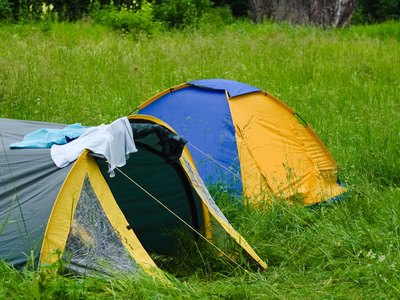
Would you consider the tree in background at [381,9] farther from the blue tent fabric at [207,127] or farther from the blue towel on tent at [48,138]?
the blue towel on tent at [48,138]

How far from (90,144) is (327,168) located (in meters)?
2.87

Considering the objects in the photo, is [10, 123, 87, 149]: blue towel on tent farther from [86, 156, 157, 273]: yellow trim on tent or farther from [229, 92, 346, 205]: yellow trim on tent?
[229, 92, 346, 205]: yellow trim on tent

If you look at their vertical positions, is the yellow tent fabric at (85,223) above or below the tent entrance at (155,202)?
above

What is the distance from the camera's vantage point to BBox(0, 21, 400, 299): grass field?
295cm

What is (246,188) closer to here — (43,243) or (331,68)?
(43,243)

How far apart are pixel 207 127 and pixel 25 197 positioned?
2.19 m

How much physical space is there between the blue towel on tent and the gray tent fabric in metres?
0.14

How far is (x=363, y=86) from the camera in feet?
27.1

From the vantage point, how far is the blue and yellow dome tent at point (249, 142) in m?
4.63

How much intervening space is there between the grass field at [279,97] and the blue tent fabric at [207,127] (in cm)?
31

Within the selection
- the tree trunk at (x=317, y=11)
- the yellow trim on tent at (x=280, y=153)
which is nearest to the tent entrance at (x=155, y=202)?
the yellow trim on tent at (x=280, y=153)

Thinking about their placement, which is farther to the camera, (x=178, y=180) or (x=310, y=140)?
(x=310, y=140)

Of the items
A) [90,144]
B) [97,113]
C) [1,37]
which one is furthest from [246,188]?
[1,37]

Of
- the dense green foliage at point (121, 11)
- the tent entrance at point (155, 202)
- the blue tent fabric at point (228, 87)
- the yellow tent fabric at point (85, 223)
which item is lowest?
the tent entrance at point (155, 202)
